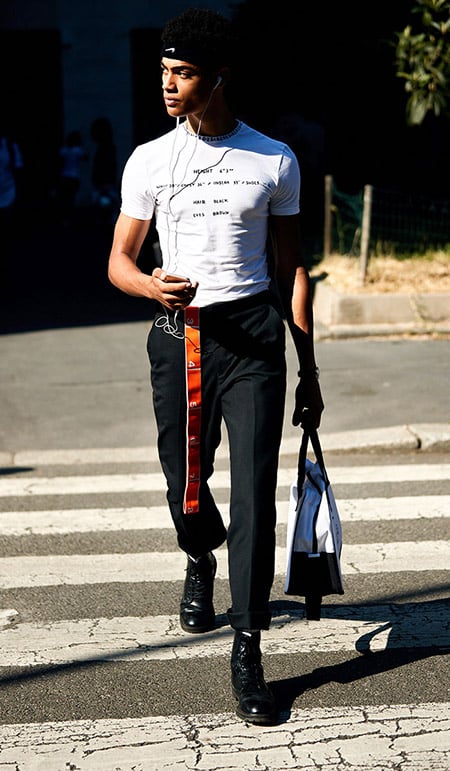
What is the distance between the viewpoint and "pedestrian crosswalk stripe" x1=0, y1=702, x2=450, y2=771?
339 cm

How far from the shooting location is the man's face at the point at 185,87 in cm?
370

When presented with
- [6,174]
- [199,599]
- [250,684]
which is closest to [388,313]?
[6,174]

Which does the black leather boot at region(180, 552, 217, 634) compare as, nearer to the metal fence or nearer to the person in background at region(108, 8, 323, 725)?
the person in background at region(108, 8, 323, 725)

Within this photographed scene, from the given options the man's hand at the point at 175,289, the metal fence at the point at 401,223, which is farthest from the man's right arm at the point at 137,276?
the metal fence at the point at 401,223

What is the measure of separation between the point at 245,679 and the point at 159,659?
19.8 inches

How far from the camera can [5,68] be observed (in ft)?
84.6

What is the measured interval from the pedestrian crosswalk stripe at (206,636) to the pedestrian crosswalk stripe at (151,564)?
46cm

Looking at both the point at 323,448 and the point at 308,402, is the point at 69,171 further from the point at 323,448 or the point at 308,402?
the point at 308,402

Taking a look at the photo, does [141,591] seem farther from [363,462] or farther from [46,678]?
[363,462]

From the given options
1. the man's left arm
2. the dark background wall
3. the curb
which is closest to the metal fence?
the dark background wall

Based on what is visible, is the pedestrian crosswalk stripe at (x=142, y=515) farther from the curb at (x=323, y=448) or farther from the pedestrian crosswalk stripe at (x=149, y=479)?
the curb at (x=323, y=448)

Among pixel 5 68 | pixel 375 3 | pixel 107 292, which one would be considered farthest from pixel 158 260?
pixel 5 68

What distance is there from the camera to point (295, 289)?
3904 millimetres

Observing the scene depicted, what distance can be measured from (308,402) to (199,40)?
1208 millimetres
